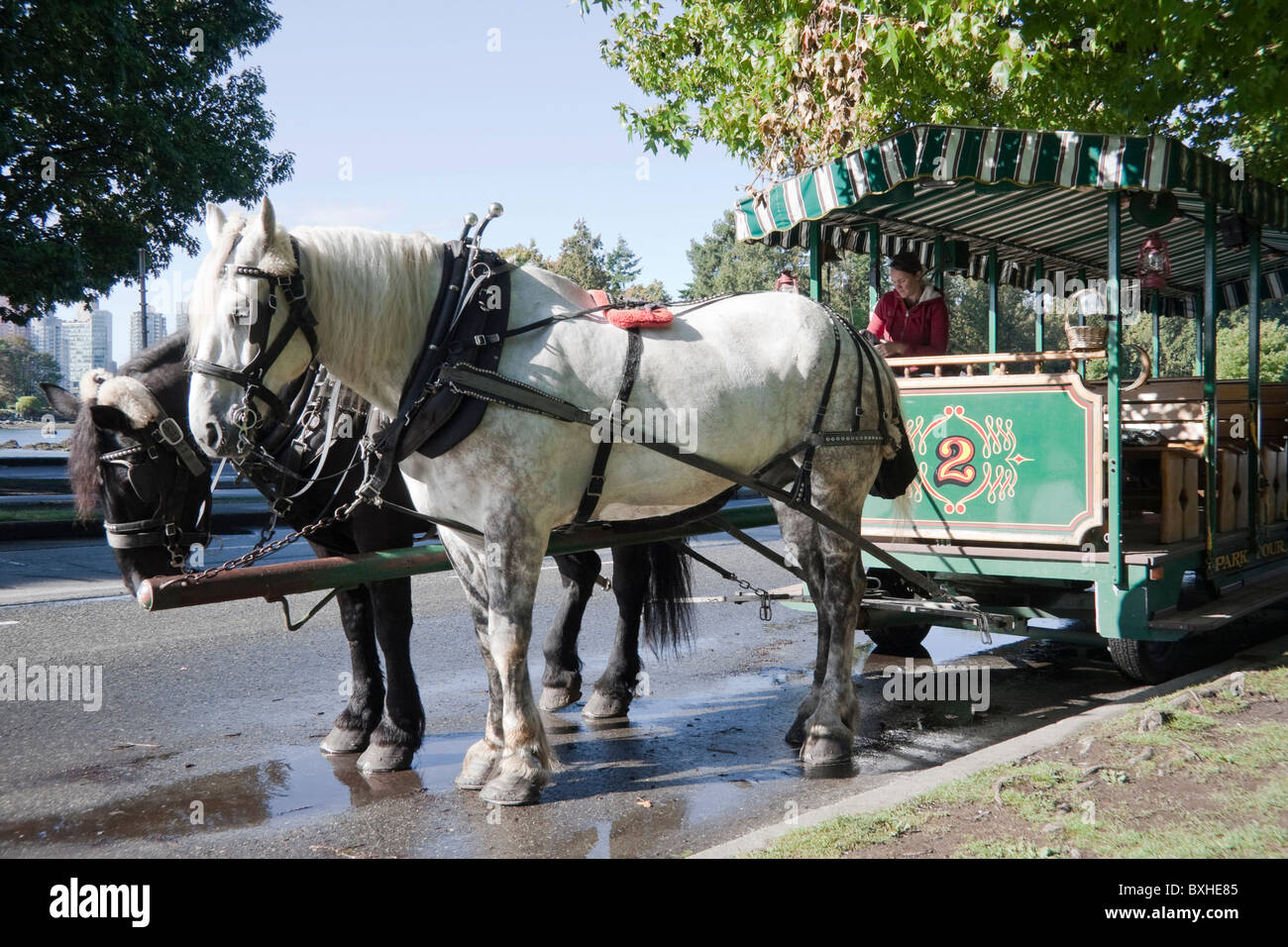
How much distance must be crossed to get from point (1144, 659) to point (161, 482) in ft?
16.3

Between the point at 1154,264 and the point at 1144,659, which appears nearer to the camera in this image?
the point at 1144,659

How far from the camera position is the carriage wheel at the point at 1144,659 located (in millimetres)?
5781

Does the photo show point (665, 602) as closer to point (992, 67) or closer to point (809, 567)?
point (809, 567)

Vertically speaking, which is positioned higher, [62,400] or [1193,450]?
[62,400]

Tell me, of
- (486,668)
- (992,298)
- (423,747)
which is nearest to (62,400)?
(486,668)

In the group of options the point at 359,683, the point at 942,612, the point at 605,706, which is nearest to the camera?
the point at 359,683

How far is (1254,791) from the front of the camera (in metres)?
3.76

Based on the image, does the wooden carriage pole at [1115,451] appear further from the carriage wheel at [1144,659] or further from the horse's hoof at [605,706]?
the horse's hoof at [605,706]

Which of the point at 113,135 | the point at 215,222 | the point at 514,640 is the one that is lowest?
the point at 514,640

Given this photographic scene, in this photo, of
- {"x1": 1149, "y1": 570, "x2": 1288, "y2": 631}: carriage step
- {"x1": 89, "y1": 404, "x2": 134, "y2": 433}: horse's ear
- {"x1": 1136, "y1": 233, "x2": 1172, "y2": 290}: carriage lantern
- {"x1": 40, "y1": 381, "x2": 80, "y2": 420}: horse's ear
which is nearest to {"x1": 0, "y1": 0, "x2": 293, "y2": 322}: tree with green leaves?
{"x1": 40, "y1": 381, "x2": 80, "y2": 420}: horse's ear

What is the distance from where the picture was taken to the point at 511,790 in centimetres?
414
